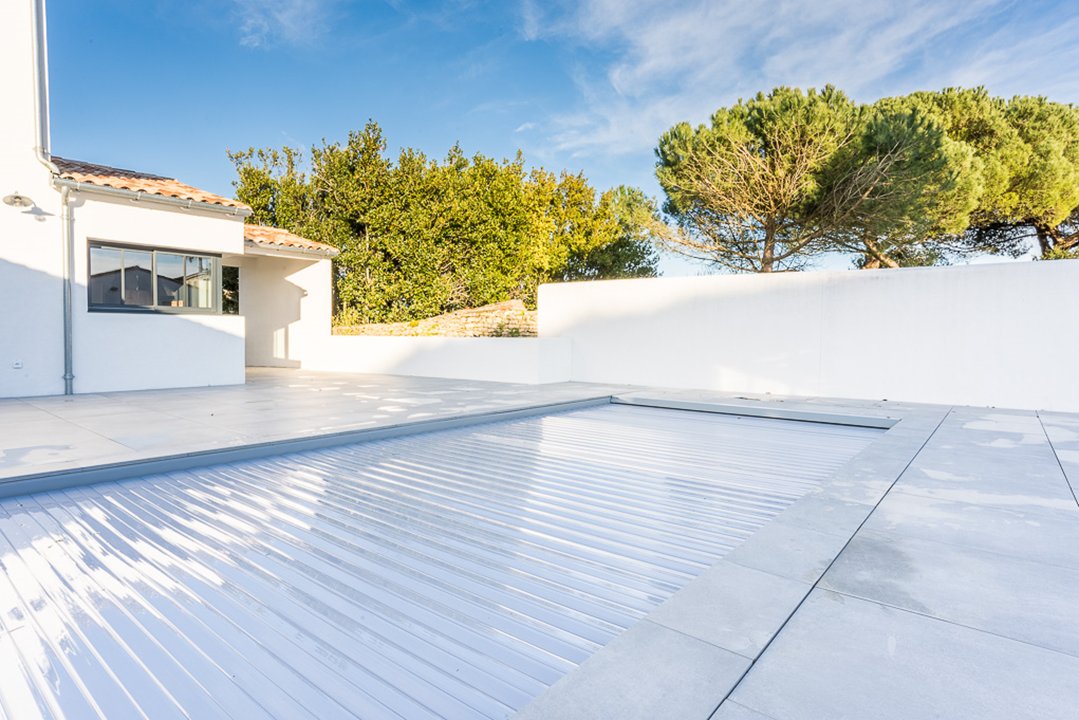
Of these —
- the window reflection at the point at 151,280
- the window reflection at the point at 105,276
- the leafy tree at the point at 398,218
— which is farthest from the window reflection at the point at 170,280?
the leafy tree at the point at 398,218

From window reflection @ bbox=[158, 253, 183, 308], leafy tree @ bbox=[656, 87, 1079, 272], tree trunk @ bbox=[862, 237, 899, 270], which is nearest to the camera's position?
window reflection @ bbox=[158, 253, 183, 308]

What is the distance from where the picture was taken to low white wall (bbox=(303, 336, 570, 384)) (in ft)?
33.7

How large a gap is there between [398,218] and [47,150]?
7774mm

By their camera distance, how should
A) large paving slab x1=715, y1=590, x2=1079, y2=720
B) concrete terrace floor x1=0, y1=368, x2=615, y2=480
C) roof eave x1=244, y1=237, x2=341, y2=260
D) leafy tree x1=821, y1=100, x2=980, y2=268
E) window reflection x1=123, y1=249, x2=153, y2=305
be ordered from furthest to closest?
leafy tree x1=821, y1=100, x2=980, y2=268 → roof eave x1=244, y1=237, x2=341, y2=260 → window reflection x1=123, y1=249, x2=153, y2=305 → concrete terrace floor x1=0, y1=368, x2=615, y2=480 → large paving slab x1=715, y1=590, x2=1079, y2=720

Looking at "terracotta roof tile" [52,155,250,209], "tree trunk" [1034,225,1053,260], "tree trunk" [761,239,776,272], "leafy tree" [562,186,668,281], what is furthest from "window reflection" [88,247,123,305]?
"tree trunk" [1034,225,1053,260]

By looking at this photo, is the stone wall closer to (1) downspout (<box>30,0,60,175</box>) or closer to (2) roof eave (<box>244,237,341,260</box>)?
(2) roof eave (<box>244,237,341,260</box>)

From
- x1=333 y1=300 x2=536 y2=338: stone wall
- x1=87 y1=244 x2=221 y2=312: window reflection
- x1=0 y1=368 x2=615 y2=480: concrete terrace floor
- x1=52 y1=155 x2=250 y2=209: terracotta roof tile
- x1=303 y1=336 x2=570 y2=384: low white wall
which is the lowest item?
x1=0 y1=368 x2=615 y2=480: concrete terrace floor

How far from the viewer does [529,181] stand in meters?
21.5

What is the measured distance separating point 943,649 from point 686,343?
832 cm

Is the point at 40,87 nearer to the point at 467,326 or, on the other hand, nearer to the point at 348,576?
the point at 467,326

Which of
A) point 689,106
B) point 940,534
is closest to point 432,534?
point 940,534

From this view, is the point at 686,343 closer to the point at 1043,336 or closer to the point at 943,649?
the point at 1043,336

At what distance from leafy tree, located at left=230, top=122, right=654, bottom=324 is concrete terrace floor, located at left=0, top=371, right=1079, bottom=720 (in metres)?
10.6

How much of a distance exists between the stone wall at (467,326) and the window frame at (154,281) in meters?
4.20
